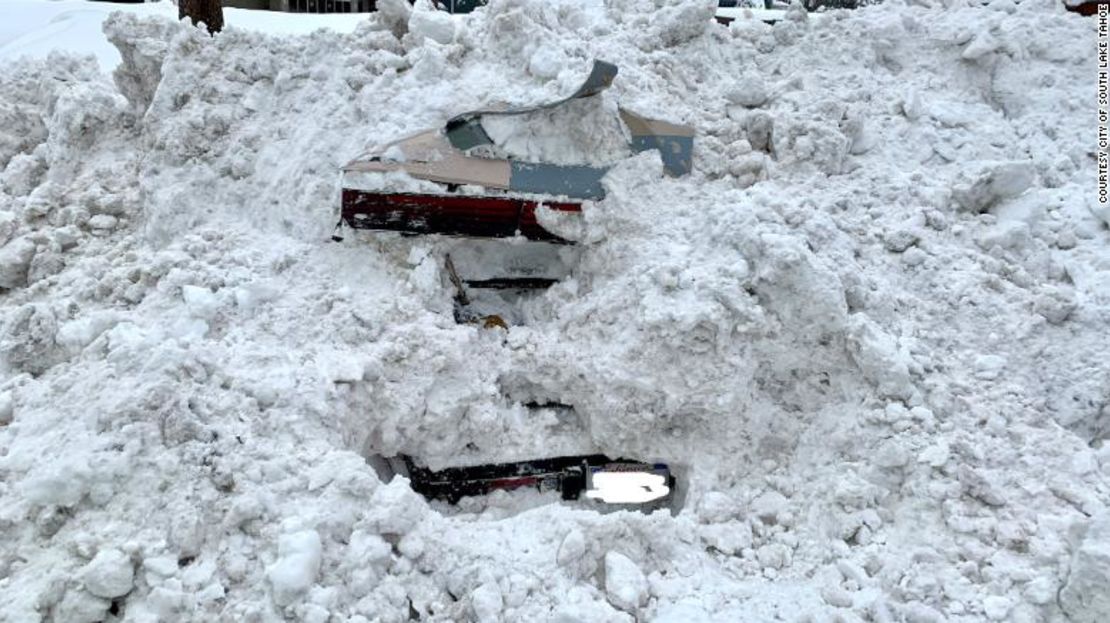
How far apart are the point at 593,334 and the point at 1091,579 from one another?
71.8 inches

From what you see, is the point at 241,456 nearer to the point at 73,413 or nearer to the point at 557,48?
the point at 73,413

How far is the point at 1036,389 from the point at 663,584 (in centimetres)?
165

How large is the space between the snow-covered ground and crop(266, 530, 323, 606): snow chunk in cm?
2

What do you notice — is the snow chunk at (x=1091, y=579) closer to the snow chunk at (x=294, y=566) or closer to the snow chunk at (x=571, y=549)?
the snow chunk at (x=571, y=549)

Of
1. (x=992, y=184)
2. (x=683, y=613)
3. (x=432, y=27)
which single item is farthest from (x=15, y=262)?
(x=992, y=184)

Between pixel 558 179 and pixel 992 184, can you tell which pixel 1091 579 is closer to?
pixel 992 184

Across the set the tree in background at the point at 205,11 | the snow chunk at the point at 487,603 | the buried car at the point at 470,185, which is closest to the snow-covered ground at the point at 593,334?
the snow chunk at the point at 487,603

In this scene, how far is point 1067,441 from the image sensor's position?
2830 mm

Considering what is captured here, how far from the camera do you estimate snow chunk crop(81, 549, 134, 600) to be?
2.14 m

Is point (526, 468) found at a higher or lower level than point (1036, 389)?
lower

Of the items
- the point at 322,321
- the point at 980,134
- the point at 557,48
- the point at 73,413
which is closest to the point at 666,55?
the point at 557,48

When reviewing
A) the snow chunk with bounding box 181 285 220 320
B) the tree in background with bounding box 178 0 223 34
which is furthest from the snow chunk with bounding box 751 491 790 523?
the tree in background with bounding box 178 0 223 34

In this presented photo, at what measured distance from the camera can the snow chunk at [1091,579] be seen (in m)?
2.27

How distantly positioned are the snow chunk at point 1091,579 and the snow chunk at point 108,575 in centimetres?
262
